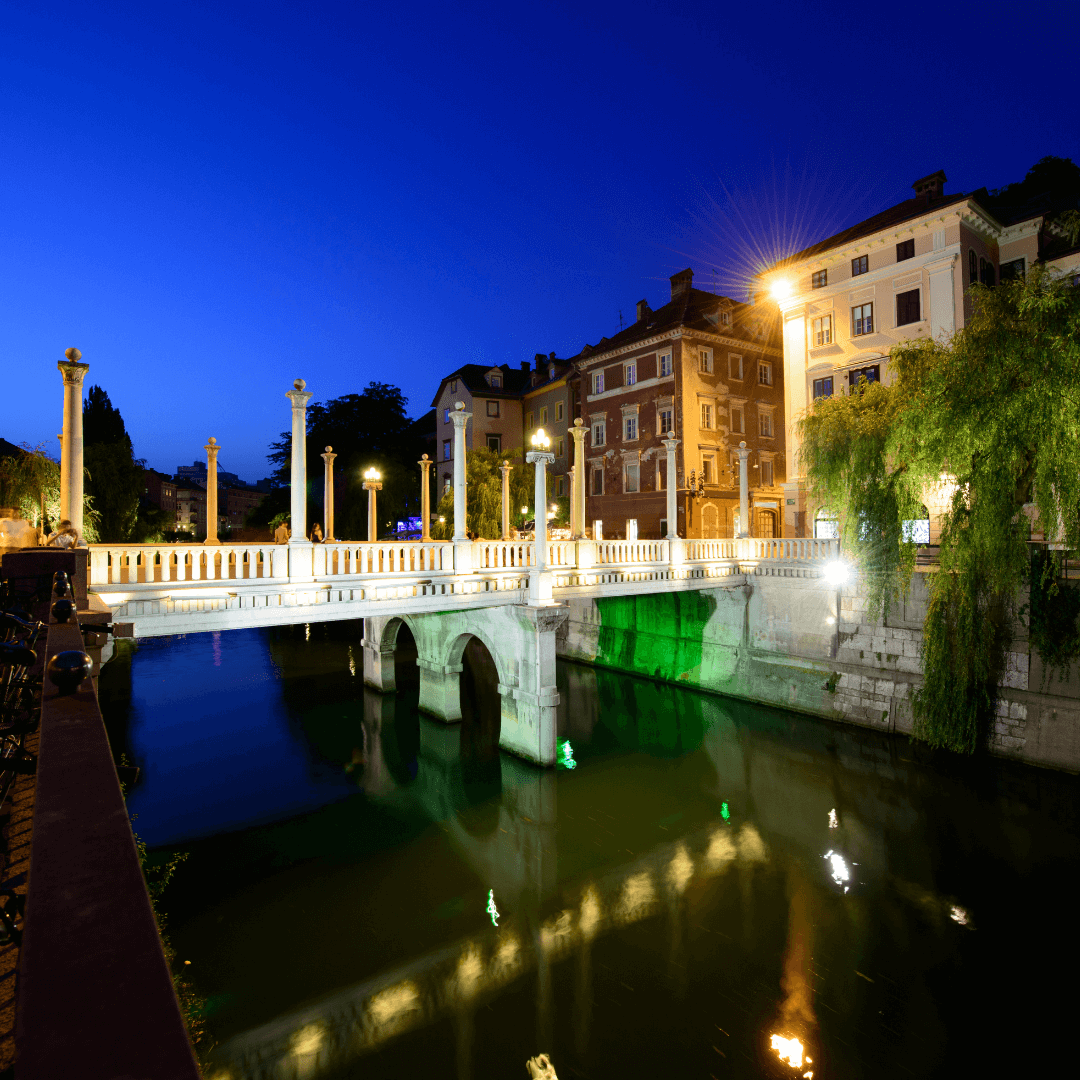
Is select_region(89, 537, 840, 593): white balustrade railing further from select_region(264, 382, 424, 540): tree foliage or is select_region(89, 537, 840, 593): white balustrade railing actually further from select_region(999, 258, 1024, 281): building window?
select_region(264, 382, 424, 540): tree foliage

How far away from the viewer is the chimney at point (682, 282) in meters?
36.4

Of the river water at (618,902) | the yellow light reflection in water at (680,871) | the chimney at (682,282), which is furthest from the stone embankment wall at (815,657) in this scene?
the chimney at (682,282)

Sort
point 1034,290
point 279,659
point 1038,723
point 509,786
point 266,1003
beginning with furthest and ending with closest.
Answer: point 279,659 < point 509,786 < point 1038,723 < point 1034,290 < point 266,1003

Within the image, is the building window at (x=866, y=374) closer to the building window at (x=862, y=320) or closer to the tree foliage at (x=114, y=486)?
the building window at (x=862, y=320)

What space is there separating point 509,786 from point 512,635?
3.52 m

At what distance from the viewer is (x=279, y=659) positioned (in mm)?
28578

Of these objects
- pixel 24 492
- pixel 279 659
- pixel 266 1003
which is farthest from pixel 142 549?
pixel 279 659

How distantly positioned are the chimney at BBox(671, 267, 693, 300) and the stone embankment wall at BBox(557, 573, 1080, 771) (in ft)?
67.9

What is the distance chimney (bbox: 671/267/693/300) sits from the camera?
3638 centimetres

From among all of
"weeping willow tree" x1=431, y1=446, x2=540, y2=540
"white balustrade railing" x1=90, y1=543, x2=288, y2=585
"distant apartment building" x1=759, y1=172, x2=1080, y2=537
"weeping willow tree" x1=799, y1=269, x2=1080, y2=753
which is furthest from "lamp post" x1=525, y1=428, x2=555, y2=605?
"weeping willow tree" x1=431, y1=446, x2=540, y2=540

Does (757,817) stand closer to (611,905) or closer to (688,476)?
(611,905)

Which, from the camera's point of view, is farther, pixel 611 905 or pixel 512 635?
pixel 512 635

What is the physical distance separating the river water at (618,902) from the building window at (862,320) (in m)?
16.3

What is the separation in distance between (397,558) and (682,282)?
101ft
